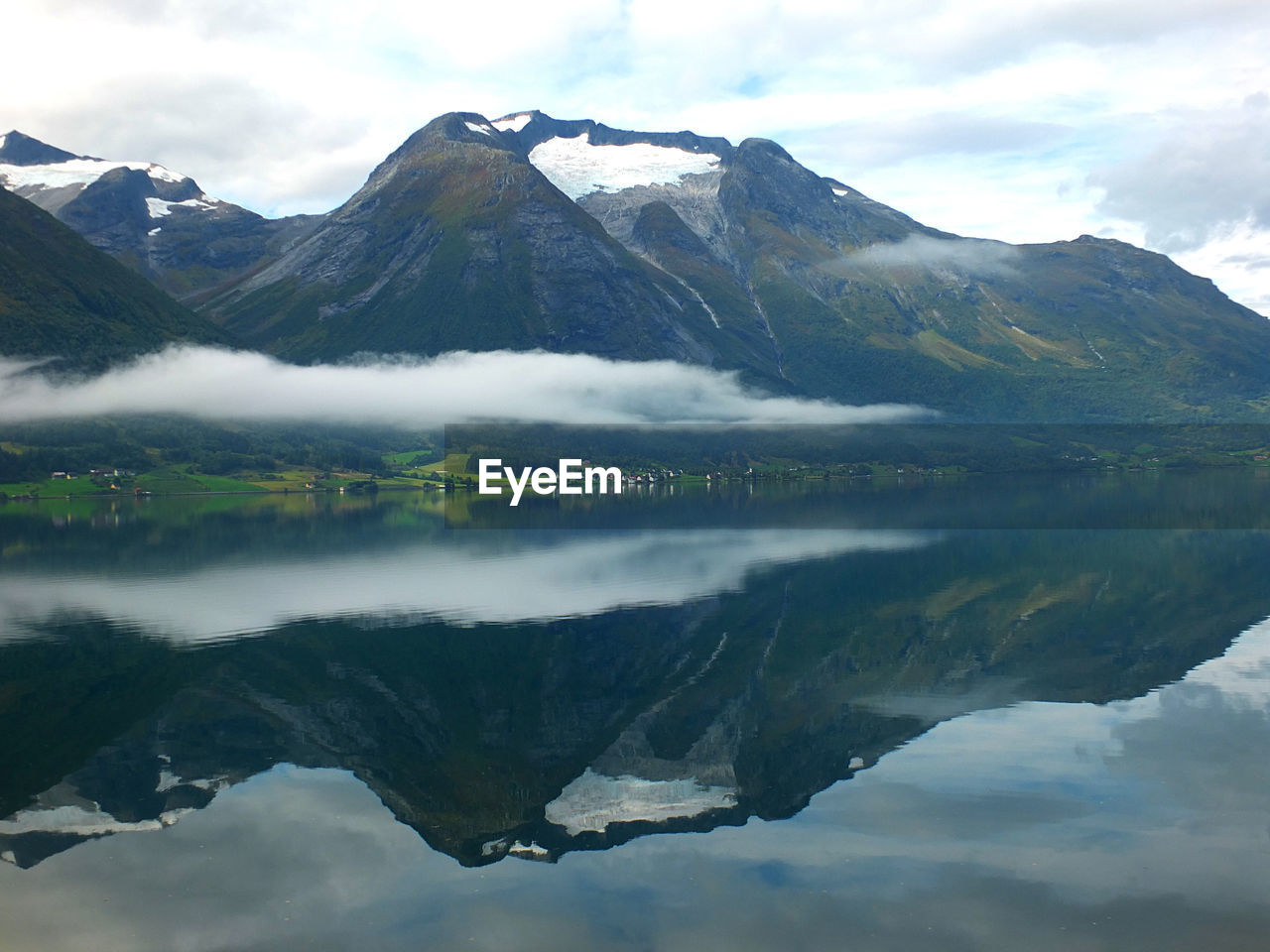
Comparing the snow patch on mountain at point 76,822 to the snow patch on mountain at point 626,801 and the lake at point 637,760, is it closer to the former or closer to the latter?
the lake at point 637,760

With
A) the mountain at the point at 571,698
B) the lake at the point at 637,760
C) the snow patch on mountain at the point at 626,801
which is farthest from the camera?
the mountain at the point at 571,698

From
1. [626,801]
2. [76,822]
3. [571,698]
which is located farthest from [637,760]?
[76,822]

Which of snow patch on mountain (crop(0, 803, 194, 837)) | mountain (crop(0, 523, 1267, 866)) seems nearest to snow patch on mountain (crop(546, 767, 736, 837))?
mountain (crop(0, 523, 1267, 866))

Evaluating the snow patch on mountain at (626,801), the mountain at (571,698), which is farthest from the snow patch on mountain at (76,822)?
the snow patch on mountain at (626,801)

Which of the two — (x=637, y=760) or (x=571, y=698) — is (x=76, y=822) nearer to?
(x=637, y=760)

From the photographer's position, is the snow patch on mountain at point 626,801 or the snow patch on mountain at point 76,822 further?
the snow patch on mountain at point 626,801
